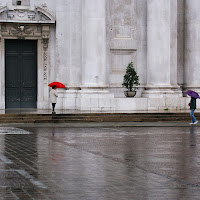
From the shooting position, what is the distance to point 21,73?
123ft

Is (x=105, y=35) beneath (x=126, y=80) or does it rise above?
above

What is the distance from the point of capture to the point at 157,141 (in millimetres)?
18844

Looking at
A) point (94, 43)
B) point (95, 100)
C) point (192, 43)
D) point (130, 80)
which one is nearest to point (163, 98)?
point (130, 80)

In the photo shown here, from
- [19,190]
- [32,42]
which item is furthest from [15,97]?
[19,190]

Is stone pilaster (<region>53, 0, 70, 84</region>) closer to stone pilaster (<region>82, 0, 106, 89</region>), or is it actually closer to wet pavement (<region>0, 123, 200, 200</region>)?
stone pilaster (<region>82, 0, 106, 89</region>)

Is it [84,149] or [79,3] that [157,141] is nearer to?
[84,149]

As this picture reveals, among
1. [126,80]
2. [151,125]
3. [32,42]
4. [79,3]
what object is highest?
[79,3]

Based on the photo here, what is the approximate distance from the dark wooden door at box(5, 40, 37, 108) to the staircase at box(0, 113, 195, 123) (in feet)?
25.4

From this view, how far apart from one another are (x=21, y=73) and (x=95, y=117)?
9186 millimetres

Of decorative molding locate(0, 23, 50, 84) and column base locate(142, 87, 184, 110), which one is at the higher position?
decorative molding locate(0, 23, 50, 84)

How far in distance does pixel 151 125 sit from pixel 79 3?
39.7 ft

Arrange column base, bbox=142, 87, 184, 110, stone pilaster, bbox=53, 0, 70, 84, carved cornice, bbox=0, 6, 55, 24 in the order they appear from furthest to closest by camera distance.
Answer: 1. stone pilaster, bbox=53, 0, 70, 84
2. carved cornice, bbox=0, 6, 55, 24
3. column base, bbox=142, 87, 184, 110

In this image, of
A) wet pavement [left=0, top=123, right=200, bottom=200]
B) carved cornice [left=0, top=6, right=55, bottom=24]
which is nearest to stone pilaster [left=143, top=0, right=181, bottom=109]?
carved cornice [left=0, top=6, right=55, bottom=24]

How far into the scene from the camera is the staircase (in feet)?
95.9
